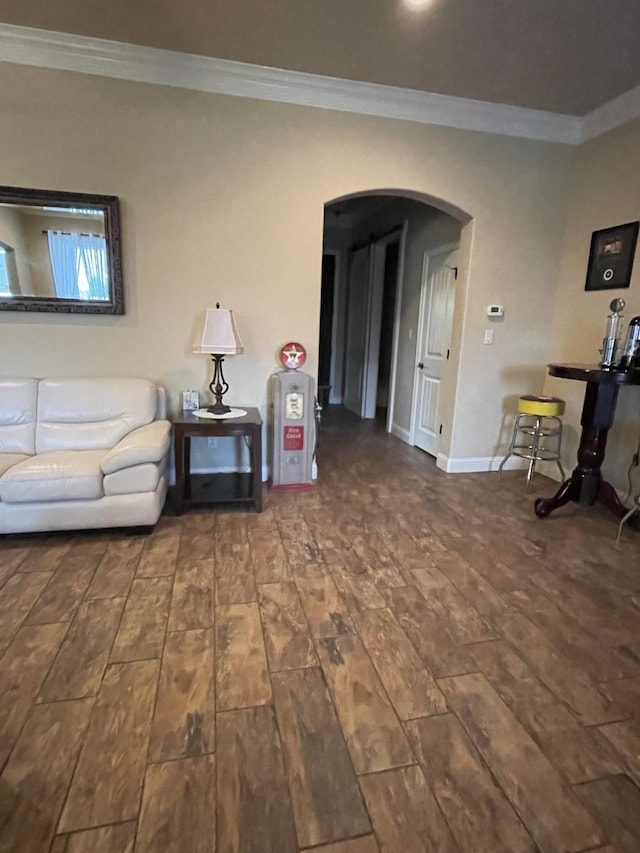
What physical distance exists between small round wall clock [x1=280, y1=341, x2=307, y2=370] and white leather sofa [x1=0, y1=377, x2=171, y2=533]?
36.3 inches

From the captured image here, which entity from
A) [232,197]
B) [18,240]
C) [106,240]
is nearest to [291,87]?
[232,197]

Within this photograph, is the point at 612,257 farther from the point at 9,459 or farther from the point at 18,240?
the point at 9,459

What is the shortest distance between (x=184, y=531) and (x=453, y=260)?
3.23m

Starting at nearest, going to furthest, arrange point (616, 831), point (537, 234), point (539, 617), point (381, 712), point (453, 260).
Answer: point (616, 831), point (381, 712), point (539, 617), point (537, 234), point (453, 260)

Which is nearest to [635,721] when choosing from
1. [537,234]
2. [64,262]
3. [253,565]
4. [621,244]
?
[253,565]

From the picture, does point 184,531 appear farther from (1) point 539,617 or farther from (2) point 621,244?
(2) point 621,244

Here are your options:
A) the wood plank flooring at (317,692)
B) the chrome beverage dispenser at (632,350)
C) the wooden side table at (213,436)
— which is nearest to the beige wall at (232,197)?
the wooden side table at (213,436)

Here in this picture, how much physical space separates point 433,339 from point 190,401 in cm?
249

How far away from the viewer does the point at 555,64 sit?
111 inches

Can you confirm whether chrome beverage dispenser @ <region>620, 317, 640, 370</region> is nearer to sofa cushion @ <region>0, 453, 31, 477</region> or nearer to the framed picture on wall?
the framed picture on wall

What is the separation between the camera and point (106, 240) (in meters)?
3.05

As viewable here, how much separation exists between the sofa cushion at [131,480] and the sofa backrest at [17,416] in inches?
28.7

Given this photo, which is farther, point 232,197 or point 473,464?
point 473,464

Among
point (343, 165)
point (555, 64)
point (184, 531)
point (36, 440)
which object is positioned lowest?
point (184, 531)
